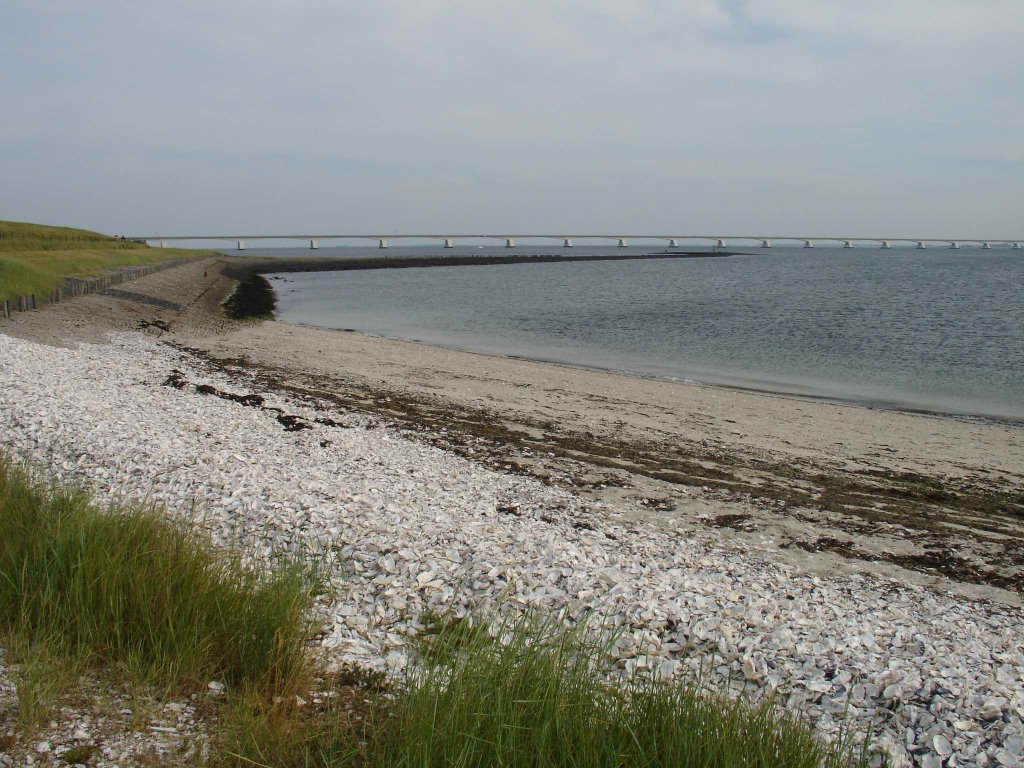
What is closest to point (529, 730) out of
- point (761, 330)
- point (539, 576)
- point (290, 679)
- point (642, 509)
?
point (290, 679)

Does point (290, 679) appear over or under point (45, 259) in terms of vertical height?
under

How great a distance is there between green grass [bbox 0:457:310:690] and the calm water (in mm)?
19993

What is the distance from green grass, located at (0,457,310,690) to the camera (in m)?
4.71

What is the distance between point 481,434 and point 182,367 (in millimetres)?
9706

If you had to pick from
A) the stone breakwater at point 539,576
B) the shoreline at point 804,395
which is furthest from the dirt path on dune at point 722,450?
the stone breakwater at point 539,576

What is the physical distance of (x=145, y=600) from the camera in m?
4.99

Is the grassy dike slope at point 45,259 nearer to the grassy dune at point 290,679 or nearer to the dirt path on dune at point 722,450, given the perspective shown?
the dirt path on dune at point 722,450

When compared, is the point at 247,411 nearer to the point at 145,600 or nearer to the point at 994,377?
the point at 145,600

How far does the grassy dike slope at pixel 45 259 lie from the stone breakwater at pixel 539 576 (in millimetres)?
19985

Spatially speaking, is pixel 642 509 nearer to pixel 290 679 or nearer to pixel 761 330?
pixel 290 679

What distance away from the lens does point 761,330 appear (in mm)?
37844

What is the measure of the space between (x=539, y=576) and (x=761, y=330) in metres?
33.6

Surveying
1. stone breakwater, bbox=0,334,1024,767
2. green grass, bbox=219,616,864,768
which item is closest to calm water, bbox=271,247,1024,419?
stone breakwater, bbox=0,334,1024,767

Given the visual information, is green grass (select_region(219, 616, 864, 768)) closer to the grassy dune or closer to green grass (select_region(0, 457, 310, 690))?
the grassy dune
